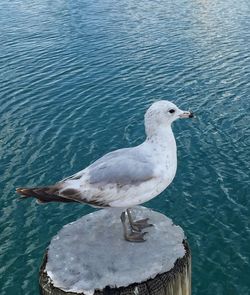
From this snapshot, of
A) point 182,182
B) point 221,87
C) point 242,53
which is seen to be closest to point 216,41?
point 242,53

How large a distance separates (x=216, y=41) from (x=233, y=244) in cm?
1939

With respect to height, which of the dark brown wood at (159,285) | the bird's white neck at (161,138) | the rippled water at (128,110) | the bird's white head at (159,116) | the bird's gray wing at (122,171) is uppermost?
the bird's white head at (159,116)

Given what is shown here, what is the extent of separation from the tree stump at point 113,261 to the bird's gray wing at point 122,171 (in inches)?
26.2

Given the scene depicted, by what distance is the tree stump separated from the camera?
530 centimetres

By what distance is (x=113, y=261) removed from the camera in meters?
5.84

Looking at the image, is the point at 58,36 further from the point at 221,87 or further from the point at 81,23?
the point at 221,87

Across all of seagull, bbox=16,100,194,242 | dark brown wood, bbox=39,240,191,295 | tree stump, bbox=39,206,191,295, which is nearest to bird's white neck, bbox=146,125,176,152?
seagull, bbox=16,100,194,242

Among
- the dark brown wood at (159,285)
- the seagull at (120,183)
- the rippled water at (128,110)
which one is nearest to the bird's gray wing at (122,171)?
the seagull at (120,183)

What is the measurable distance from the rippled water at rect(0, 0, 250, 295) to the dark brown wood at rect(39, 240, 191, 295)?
5.98 metres

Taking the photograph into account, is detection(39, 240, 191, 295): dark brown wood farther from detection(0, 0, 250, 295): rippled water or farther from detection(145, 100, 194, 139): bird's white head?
detection(0, 0, 250, 295): rippled water

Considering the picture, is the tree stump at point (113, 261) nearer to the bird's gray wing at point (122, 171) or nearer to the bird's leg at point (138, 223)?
the bird's leg at point (138, 223)

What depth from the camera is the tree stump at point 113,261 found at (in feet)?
17.4

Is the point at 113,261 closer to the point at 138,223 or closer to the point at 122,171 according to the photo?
the point at 138,223

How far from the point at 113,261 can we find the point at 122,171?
4.69 ft
